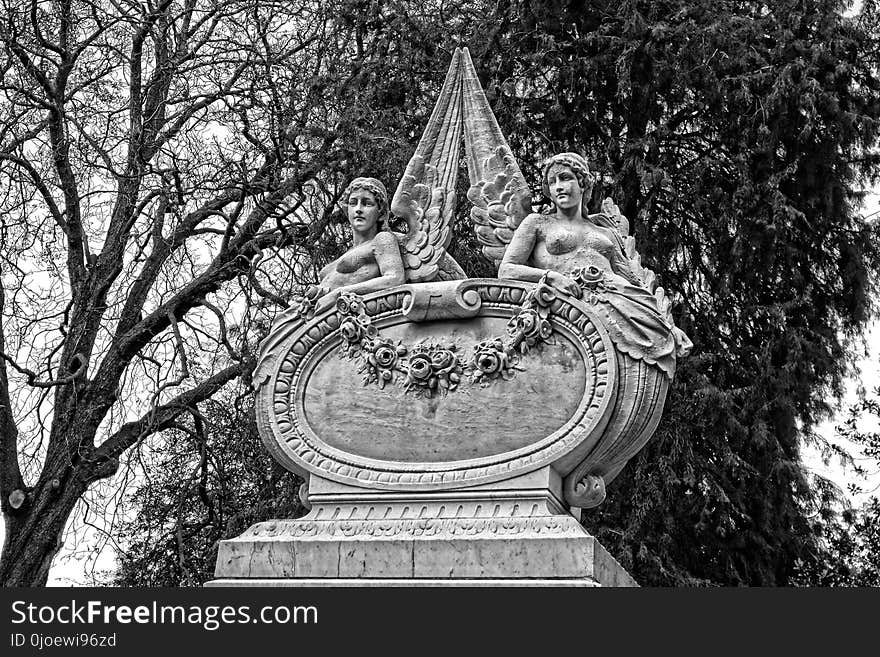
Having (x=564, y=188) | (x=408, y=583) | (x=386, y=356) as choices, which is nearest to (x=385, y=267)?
(x=386, y=356)

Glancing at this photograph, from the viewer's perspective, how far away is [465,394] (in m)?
6.14

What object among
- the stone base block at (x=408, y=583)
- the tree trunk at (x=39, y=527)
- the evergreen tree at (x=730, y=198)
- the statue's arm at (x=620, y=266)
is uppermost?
the evergreen tree at (x=730, y=198)

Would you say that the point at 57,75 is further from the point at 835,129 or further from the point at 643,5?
the point at 835,129

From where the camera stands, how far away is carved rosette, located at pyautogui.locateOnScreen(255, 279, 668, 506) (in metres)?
5.93

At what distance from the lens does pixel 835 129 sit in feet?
39.8

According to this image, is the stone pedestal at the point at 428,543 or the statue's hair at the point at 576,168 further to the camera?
the statue's hair at the point at 576,168

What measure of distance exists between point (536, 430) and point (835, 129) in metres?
7.32

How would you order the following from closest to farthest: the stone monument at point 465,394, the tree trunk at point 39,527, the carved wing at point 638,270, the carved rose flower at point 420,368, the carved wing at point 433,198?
the stone monument at point 465,394 < the carved wing at point 638,270 < the carved rose flower at point 420,368 < the carved wing at point 433,198 < the tree trunk at point 39,527

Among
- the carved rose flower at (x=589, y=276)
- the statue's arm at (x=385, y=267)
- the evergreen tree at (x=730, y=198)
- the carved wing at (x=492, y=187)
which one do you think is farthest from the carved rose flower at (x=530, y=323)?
the evergreen tree at (x=730, y=198)

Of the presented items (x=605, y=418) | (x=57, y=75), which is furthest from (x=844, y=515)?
(x=57, y=75)

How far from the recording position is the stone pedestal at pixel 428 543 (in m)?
5.45

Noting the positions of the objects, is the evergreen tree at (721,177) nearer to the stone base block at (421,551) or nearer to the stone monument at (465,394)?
the stone monument at (465,394)

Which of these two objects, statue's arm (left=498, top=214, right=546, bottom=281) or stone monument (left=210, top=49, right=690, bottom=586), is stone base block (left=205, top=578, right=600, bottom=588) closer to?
stone monument (left=210, top=49, right=690, bottom=586)

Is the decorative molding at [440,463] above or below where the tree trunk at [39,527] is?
below
